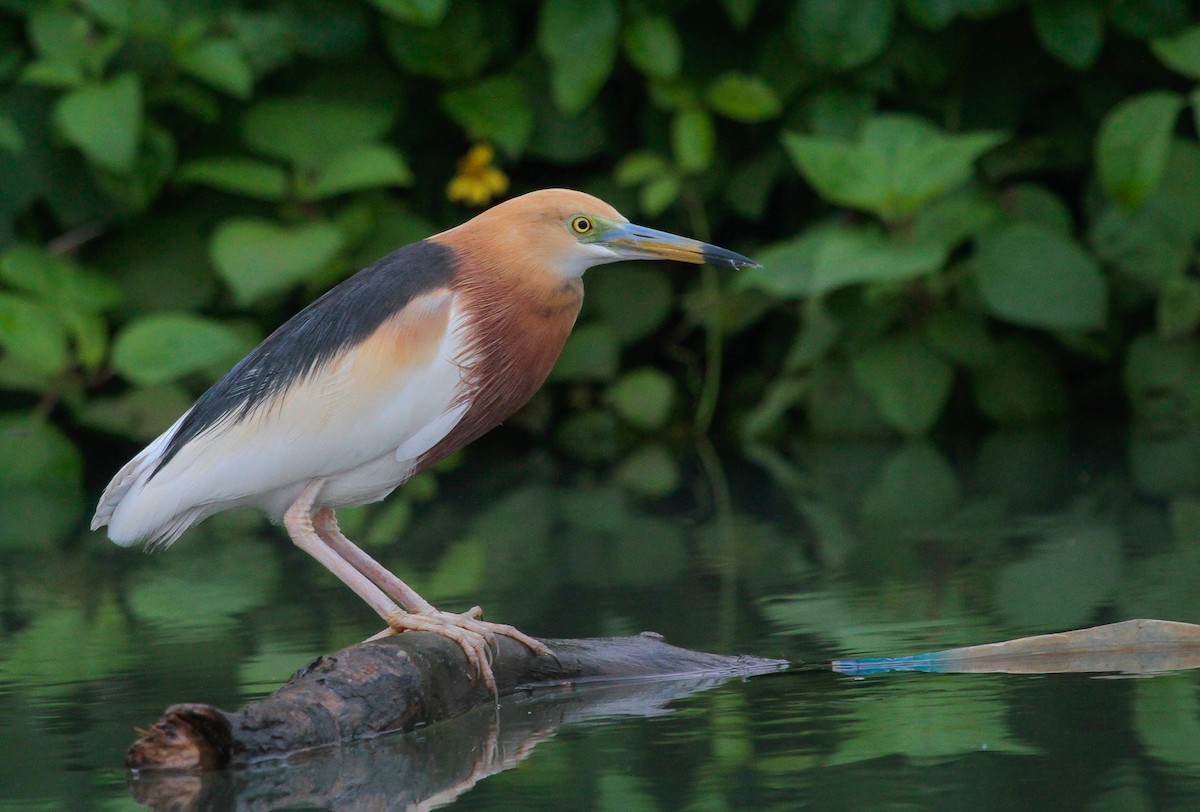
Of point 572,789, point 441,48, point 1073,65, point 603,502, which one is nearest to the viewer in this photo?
point 572,789

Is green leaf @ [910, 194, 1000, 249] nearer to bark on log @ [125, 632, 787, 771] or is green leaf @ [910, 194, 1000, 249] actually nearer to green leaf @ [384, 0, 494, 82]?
green leaf @ [384, 0, 494, 82]

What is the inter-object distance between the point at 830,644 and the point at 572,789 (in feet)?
3.88

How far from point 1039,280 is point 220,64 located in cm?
392

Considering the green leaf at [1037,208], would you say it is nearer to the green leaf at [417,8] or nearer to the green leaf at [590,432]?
the green leaf at [590,432]

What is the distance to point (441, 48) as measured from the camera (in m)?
8.48

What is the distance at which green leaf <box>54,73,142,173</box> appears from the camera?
7.54 metres

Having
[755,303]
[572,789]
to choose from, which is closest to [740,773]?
[572,789]

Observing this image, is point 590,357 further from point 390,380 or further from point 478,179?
point 390,380

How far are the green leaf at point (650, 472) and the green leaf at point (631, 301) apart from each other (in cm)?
61

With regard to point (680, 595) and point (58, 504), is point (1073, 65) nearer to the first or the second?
point (680, 595)

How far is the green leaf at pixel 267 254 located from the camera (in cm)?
736

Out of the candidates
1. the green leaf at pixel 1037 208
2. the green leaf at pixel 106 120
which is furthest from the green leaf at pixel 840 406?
the green leaf at pixel 106 120

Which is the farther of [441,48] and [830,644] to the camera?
[441,48]

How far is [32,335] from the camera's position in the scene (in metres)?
7.43
